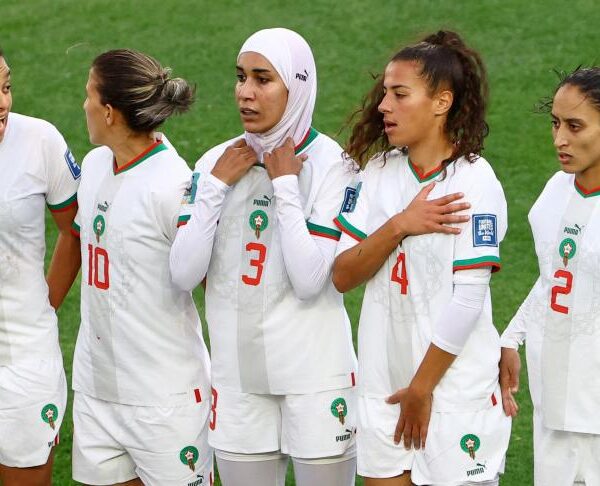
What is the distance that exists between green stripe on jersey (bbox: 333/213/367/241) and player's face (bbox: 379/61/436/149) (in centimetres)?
31

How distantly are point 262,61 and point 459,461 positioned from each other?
4.92 ft

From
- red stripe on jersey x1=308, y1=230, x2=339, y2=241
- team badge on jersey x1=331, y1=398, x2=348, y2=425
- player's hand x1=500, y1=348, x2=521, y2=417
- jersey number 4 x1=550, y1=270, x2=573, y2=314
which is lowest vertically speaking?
team badge on jersey x1=331, y1=398, x2=348, y2=425

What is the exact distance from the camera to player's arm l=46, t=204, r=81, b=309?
5402 millimetres

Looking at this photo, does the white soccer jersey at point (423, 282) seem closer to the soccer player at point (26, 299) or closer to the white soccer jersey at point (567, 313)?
the white soccer jersey at point (567, 313)

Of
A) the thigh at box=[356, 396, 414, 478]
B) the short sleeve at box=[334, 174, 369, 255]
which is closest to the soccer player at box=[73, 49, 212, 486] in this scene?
the short sleeve at box=[334, 174, 369, 255]

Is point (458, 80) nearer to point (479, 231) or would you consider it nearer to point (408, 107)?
point (408, 107)

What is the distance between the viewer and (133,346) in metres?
5.16

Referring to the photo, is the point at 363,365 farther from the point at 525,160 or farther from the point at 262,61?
the point at 525,160

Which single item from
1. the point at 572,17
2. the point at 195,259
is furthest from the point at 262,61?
the point at 572,17

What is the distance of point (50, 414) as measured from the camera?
5301 mm

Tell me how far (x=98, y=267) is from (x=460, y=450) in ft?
4.92

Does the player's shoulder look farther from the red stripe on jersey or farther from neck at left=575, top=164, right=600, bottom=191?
neck at left=575, top=164, right=600, bottom=191

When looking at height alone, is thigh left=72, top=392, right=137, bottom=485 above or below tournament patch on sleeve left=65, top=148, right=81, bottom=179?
below

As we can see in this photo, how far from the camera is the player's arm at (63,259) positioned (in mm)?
5402
